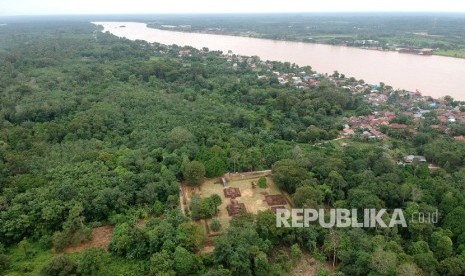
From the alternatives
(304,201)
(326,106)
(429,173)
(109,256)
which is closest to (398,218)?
(304,201)

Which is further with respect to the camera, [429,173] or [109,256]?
[429,173]

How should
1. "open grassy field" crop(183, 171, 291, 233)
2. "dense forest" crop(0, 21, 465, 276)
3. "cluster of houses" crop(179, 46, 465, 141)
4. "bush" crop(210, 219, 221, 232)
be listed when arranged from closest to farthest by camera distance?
"dense forest" crop(0, 21, 465, 276) → "bush" crop(210, 219, 221, 232) → "open grassy field" crop(183, 171, 291, 233) → "cluster of houses" crop(179, 46, 465, 141)

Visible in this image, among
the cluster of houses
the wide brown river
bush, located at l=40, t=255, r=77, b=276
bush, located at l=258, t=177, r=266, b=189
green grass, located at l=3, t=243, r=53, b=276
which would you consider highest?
the wide brown river

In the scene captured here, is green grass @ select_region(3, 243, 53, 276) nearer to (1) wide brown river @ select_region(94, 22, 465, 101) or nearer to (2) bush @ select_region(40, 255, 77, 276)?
(2) bush @ select_region(40, 255, 77, 276)

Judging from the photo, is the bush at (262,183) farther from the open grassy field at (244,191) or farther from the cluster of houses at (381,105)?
the cluster of houses at (381,105)

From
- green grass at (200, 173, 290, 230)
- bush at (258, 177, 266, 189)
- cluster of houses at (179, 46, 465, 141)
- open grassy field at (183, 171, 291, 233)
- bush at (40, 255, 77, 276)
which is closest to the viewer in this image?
bush at (40, 255, 77, 276)

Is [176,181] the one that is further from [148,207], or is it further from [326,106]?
[326,106]

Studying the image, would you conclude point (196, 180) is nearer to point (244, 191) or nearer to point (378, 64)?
point (244, 191)

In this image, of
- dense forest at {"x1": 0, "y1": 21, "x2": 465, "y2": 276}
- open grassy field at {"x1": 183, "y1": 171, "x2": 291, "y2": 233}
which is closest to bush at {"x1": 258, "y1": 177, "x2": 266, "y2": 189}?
open grassy field at {"x1": 183, "y1": 171, "x2": 291, "y2": 233}

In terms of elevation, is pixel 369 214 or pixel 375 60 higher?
pixel 375 60

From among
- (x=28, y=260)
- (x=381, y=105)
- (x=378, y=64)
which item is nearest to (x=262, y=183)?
(x=28, y=260)
